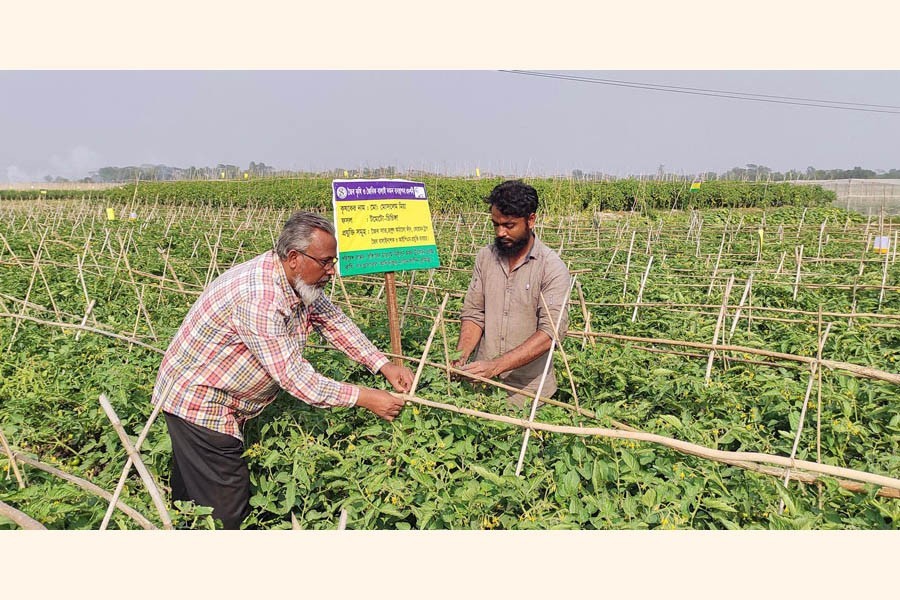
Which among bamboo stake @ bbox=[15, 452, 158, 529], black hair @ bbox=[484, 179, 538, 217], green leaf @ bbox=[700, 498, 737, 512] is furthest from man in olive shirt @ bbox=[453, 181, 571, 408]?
bamboo stake @ bbox=[15, 452, 158, 529]

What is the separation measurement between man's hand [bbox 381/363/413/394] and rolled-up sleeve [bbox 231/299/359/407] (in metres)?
0.41

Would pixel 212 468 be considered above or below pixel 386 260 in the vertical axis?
below

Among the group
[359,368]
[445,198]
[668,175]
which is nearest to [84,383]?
[359,368]

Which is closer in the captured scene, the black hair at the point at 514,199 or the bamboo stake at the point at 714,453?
the bamboo stake at the point at 714,453

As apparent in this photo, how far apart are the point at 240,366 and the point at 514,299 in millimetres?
1438

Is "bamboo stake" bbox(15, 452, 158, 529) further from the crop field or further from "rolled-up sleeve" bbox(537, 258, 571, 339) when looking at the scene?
"rolled-up sleeve" bbox(537, 258, 571, 339)

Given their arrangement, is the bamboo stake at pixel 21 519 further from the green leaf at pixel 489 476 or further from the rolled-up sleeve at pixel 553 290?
the rolled-up sleeve at pixel 553 290

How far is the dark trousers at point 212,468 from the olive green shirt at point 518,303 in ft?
4.67

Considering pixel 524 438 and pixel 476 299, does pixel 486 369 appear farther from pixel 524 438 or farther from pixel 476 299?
pixel 524 438

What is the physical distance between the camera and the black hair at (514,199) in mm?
2885

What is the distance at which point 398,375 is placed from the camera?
2.79 m

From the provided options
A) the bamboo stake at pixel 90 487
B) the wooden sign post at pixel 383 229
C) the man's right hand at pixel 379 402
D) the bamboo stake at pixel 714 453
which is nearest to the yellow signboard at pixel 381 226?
the wooden sign post at pixel 383 229

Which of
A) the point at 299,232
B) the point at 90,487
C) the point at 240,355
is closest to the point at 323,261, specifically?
the point at 299,232

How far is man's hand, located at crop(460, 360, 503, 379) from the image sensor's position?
9.67 feet
